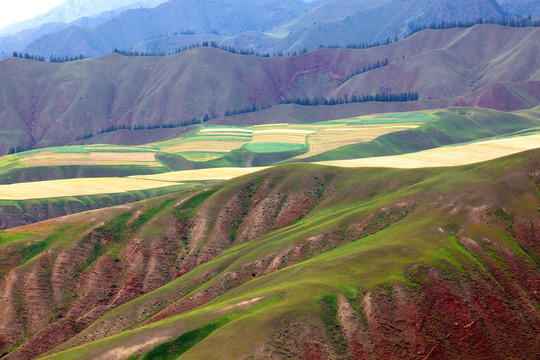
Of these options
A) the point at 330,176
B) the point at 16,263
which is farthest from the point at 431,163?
the point at 16,263

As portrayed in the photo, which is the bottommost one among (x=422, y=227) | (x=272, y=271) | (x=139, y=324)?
(x=139, y=324)

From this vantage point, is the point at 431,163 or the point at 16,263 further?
the point at 431,163

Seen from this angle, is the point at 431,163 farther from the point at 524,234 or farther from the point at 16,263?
the point at 16,263

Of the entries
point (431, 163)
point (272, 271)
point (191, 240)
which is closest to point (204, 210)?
point (191, 240)

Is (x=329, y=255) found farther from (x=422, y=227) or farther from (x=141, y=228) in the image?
(x=141, y=228)

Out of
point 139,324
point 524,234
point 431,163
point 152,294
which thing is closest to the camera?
point 524,234

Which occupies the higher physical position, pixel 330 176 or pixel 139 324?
pixel 330 176

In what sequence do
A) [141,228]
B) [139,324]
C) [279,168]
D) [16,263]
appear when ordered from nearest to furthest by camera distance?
[139,324] < [16,263] < [141,228] < [279,168]
